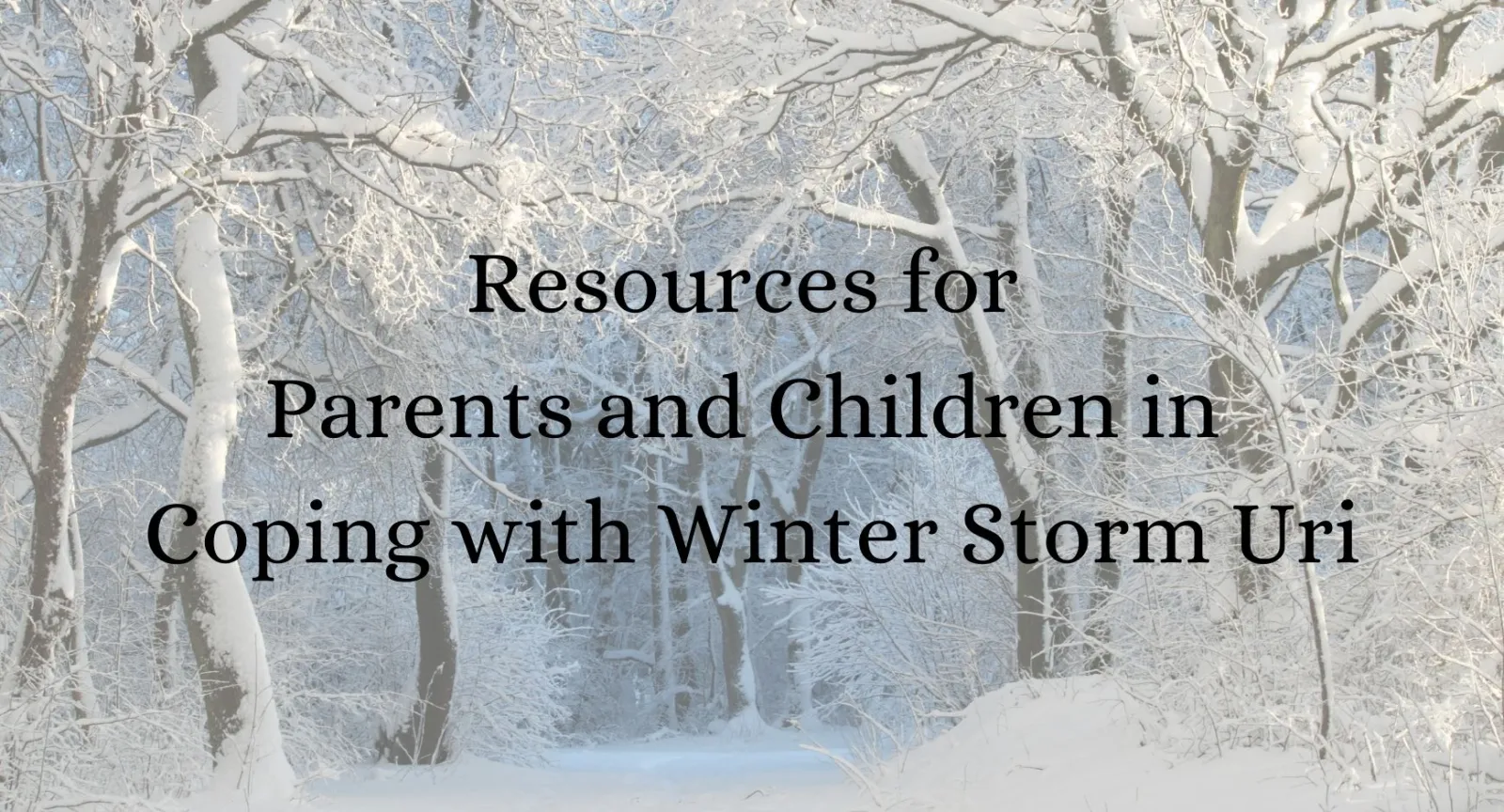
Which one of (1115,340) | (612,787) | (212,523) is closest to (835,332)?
(1115,340)

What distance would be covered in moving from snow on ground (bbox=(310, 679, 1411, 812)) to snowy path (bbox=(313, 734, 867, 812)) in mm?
24

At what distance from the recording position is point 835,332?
18.0 m

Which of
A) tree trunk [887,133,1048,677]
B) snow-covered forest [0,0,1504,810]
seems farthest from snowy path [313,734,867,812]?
tree trunk [887,133,1048,677]

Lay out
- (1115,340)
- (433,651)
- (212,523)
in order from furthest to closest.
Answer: (433,651) < (1115,340) < (212,523)

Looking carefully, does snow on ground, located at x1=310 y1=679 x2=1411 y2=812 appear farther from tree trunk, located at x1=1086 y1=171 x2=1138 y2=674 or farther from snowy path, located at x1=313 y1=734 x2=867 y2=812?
tree trunk, located at x1=1086 y1=171 x2=1138 y2=674

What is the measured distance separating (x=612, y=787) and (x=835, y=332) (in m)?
6.89

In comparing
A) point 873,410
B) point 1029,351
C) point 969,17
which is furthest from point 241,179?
point 873,410

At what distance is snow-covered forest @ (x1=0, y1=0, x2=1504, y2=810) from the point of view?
21.6ft

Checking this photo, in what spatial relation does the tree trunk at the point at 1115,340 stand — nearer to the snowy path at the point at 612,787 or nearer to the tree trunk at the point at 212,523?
the snowy path at the point at 612,787

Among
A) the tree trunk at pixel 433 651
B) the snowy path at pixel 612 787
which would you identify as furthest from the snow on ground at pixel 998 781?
the tree trunk at pixel 433 651

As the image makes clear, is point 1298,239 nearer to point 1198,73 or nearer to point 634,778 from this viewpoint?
point 1198,73

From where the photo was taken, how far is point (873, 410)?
74.8 ft

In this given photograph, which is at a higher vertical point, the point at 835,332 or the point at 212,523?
the point at 835,332

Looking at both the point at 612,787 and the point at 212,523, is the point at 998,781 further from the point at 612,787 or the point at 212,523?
the point at 612,787
